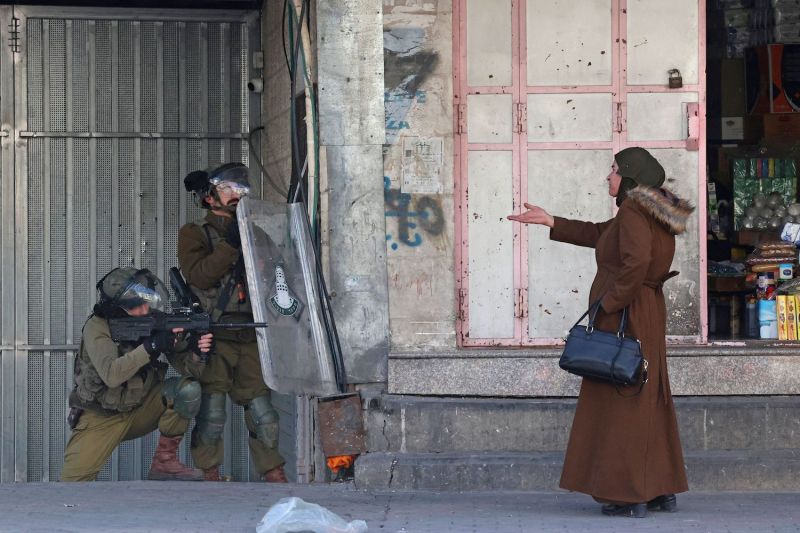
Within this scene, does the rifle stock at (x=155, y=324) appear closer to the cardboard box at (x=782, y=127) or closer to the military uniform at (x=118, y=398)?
the military uniform at (x=118, y=398)

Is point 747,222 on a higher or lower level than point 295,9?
lower

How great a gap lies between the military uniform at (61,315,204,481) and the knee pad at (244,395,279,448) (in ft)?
1.31

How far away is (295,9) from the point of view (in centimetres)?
842

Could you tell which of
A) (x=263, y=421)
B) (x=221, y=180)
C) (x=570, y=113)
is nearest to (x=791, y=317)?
(x=570, y=113)

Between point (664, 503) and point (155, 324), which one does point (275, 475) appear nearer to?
point (155, 324)

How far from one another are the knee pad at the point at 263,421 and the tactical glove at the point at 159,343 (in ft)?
2.52

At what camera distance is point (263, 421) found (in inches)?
331

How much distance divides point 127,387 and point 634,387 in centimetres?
304

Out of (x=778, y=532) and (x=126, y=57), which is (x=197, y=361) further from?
(x=778, y=532)

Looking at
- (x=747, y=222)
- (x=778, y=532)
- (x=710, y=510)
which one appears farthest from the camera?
(x=747, y=222)

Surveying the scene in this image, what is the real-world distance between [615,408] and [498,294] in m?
1.89

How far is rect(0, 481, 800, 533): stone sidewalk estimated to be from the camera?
6562mm

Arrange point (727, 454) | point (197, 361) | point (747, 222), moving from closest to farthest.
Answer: point (727, 454) < point (197, 361) < point (747, 222)

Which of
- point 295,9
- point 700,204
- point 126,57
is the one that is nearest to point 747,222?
point 700,204
